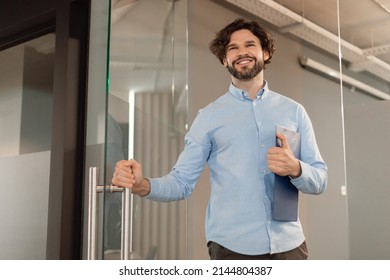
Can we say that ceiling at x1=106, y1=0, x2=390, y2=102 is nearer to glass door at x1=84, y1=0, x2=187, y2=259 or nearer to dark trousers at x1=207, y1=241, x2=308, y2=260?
glass door at x1=84, y1=0, x2=187, y2=259

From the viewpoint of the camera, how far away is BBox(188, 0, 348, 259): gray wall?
2936mm

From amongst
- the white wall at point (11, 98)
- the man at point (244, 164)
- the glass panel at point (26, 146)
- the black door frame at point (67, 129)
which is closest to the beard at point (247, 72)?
the man at point (244, 164)

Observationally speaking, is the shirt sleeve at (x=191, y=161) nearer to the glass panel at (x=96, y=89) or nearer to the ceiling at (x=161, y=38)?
the ceiling at (x=161, y=38)

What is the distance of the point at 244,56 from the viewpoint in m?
1.68

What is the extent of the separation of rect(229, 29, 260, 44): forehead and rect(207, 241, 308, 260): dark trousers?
0.66 metres

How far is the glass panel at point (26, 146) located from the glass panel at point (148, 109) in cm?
73

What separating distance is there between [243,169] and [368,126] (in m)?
0.39

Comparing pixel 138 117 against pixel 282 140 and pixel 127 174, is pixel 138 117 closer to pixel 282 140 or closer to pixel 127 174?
pixel 127 174

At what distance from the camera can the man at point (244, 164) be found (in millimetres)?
1553

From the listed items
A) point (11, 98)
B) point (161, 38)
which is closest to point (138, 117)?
point (161, 38)

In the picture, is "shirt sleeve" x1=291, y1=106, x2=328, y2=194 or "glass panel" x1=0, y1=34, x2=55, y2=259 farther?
"glass panel" x1=0, y1=34, x2=55, y2=259

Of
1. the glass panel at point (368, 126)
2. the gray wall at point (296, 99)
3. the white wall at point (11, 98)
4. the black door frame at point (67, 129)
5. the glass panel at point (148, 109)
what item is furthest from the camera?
the gray wall at point (296, 99)

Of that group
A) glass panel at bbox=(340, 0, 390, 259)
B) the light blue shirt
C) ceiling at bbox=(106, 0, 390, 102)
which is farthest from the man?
ceiling at bbox=(106, 0, 390, 102)

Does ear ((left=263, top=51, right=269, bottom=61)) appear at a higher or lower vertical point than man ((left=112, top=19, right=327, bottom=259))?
higher
